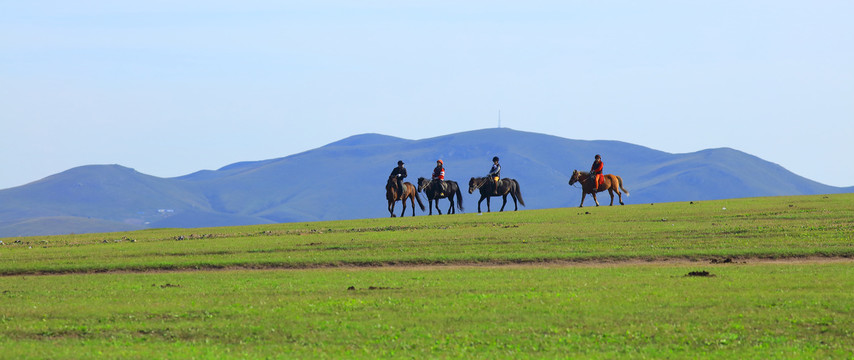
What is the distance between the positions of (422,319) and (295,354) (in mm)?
3576

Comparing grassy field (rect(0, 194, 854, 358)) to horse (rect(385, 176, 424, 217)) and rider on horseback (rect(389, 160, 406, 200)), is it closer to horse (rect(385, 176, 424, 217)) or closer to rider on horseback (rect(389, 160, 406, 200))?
horse (rect(385, 176, 424, 217))

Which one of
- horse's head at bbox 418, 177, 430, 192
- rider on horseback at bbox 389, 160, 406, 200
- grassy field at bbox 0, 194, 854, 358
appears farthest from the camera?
horse's head at bbox 418, 177, 430, 192

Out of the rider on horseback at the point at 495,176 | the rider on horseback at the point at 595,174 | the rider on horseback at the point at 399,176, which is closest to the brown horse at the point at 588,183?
the rider on horseback at the point at 595,174

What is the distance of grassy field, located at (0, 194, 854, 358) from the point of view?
1755cm

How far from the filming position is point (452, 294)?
23.5 m

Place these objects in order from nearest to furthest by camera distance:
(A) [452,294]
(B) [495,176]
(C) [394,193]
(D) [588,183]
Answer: (A) [452,294] < (C) [394,193] < (D) [588,183] < (B) [495,176]

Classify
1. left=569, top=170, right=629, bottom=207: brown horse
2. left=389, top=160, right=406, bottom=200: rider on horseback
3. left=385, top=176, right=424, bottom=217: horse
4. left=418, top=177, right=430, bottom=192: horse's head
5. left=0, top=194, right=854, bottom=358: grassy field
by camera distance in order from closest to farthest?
left=0, top=194, right=854, bottom=358: grassy field
left=385, top=176, right=424, bottom=217: horse
left=389, top=160, right=406, bottom=200: rider on horseback
left=569, top=170, right=629, bottom=207: brown horse
left=418, top=177, right=430, bottom=192: horse's head

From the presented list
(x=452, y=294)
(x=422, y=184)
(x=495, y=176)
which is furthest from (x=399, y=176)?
(x=452, y=294)

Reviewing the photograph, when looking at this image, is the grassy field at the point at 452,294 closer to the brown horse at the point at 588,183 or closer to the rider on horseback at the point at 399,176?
the brown horse at the point at 588,183

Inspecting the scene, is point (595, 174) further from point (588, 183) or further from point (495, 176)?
point (495, 176)

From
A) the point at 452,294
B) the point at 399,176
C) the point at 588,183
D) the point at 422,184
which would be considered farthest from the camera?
the point at 422,184

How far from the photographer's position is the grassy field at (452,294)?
17547mm

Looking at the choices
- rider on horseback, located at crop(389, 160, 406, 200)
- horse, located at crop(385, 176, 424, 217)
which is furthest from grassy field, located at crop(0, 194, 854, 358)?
rider on horseback, located at crop(389, 160, 406, 200)

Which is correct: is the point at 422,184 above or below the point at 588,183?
above
